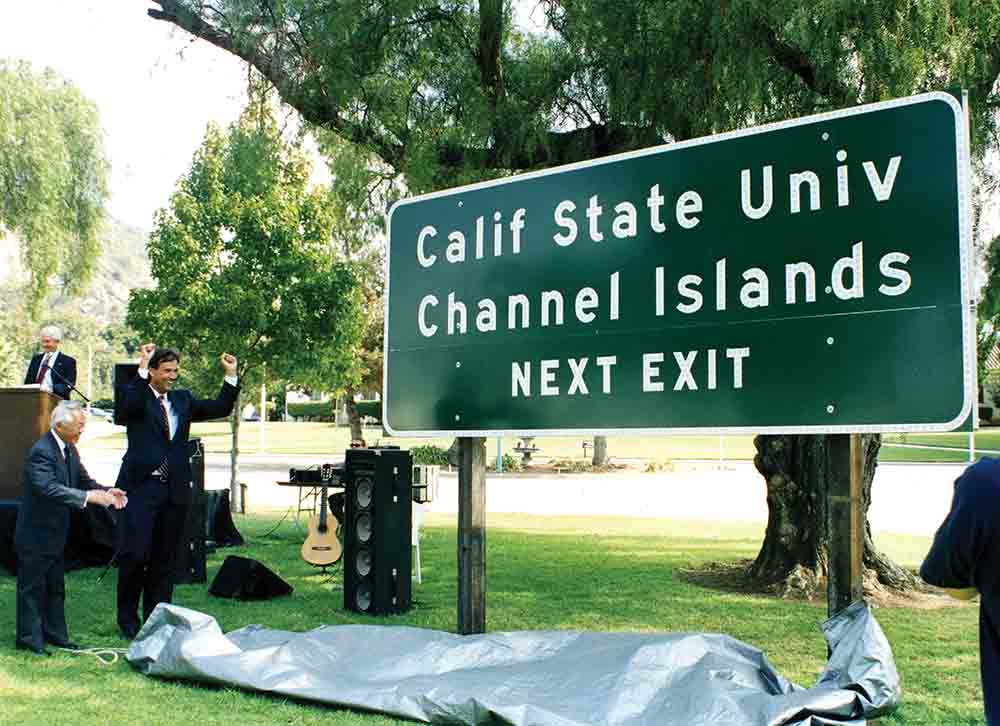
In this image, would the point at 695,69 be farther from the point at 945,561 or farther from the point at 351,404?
the point at 351,404

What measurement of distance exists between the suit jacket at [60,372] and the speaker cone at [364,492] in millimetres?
3830

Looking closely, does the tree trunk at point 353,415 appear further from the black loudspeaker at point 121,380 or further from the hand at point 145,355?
the hand at point 145,355

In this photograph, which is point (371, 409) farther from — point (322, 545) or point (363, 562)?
point (363, 562)

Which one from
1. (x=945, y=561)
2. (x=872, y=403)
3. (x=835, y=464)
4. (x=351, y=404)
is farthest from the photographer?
(x=351, y=404)

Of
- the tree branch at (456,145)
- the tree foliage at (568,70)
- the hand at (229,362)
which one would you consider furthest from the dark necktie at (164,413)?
the tree branch at (456,145)

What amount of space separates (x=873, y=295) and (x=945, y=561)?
178 cm

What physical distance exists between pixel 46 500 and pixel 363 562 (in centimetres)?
279

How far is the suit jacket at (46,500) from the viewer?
6.37 meters

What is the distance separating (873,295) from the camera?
13.6ft

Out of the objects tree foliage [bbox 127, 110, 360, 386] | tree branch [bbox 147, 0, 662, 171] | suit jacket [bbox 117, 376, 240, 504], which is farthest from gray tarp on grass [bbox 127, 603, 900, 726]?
tree foliage [bbox 127, 110, 360, 386]

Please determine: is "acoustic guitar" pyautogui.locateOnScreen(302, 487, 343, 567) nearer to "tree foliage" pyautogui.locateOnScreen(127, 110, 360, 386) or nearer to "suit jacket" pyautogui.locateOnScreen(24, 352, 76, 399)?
"suit jacket" pyautogui.locateOnScreen(24, 352, 76, 399)

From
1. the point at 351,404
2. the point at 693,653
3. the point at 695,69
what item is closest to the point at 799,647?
the point at 693,653

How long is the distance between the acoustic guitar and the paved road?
8031 millimetres

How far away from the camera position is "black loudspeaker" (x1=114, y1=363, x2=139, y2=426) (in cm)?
705
